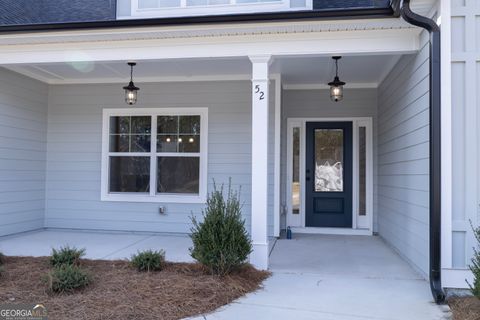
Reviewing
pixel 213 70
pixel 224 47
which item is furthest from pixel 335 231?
pixel 224 47

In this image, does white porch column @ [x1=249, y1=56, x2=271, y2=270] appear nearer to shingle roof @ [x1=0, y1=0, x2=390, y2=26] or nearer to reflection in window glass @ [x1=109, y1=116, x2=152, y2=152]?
reflection in window glass @ [x1=109, y1=116, x2=152, y2=152]

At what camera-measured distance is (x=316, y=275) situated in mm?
4621

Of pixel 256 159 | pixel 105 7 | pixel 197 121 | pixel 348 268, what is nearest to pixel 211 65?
pixel 197 121

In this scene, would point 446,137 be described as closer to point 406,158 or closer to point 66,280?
point 406,158

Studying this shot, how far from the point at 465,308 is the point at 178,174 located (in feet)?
16.1

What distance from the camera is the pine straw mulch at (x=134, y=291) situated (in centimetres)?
339

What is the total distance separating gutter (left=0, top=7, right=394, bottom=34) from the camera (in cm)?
430

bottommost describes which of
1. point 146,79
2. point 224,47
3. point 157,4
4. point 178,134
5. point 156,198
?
Result: point 156,198

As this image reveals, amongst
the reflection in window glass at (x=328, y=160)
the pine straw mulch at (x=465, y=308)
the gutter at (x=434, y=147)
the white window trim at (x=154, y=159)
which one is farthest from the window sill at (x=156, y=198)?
the pine straw mulch at (x=465, y=308)

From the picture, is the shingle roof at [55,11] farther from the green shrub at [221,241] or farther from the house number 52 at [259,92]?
the green shrub at [221,241]

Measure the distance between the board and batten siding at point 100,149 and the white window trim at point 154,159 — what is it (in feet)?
0.27

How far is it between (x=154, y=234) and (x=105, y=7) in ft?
14.0

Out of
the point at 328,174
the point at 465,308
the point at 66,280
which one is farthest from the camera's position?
the point at 328,174

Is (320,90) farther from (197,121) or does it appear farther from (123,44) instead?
(123,44)
